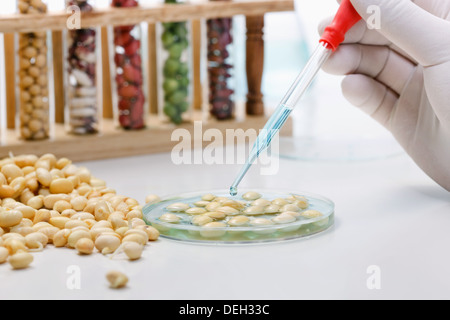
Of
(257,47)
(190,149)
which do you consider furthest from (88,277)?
(257,47)

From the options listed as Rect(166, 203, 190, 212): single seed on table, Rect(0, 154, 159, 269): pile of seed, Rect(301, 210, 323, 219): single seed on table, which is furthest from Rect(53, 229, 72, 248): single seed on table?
Rect(301, 210, 323, 219): single seed on table

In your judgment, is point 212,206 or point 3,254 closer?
point 3,254

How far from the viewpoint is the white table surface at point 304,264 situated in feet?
1.87

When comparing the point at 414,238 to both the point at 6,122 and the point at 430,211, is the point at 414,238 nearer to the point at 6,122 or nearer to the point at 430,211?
the point at 430,211

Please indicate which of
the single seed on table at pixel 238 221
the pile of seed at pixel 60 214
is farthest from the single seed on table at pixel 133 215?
the single seed on table at pixel 238 221

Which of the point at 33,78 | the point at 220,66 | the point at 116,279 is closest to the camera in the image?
the point at 116,279

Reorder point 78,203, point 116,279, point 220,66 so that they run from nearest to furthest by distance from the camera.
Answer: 1. point 116,279
2. point 78,203
3. point 220,66

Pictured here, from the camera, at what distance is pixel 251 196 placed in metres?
0.79

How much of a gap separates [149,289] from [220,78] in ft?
2.10

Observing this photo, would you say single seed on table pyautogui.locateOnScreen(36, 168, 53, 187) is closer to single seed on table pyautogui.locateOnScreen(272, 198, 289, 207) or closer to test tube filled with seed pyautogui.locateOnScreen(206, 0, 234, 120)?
single seed on table pyautogui.locateOnScreen(272, 198, 289, 207)

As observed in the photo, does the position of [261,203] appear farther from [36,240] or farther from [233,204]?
[36,240]

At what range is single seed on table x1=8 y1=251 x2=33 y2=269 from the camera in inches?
24.5

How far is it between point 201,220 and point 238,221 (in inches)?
1.4

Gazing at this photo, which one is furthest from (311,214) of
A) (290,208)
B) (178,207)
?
(178,207)
